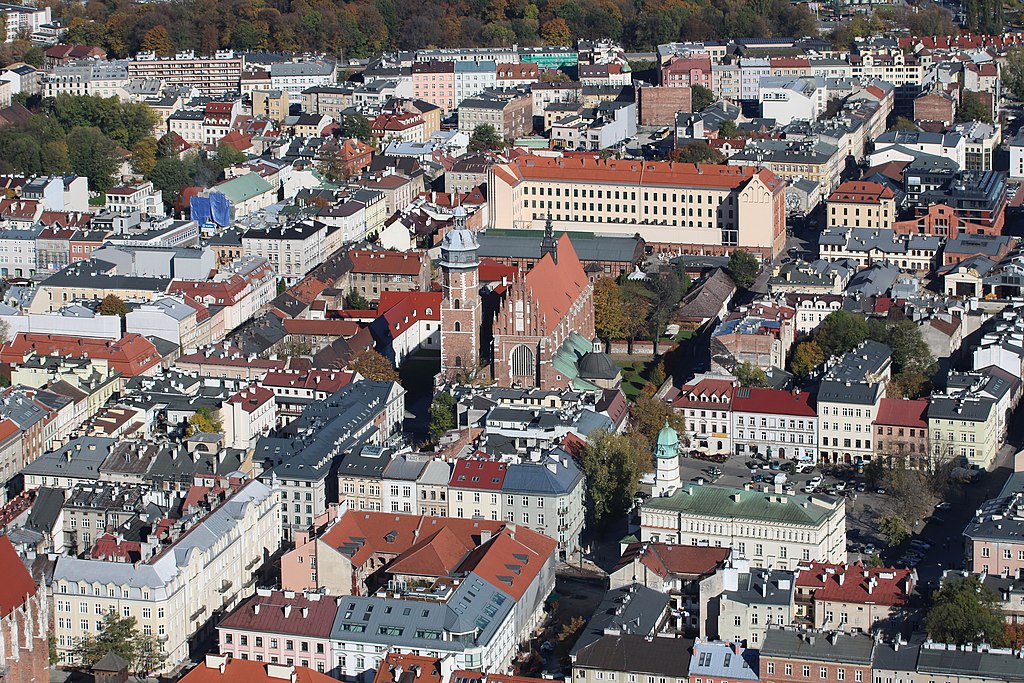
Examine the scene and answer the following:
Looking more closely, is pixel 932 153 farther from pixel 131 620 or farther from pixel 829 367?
pixel 131 620

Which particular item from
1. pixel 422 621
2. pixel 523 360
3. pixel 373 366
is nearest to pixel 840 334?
pixel 523 360

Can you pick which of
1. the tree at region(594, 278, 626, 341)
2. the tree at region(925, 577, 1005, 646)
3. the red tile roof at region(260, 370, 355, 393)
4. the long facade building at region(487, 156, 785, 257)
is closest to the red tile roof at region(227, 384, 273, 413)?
the red tile roof at region(260, 370, 355, 393)

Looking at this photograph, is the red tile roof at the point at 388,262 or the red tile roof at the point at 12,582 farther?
the red tile roof at the point at 388,262

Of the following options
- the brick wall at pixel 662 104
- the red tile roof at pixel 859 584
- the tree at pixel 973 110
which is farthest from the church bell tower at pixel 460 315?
the tree at pixel 973 110

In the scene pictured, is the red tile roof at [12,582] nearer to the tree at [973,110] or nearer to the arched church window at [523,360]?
the arched church window at [523,360]

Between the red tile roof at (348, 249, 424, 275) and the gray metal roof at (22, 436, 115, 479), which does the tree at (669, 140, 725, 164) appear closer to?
the red tile roof at (348, 249, 424, 275)
